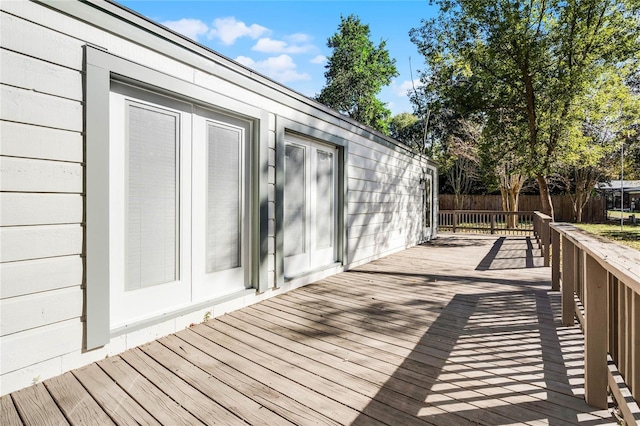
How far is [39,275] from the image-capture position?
1.95 meters

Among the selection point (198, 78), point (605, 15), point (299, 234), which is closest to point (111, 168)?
point (198, 78)

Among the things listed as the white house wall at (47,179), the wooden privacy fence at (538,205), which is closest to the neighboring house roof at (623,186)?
the wooden privacy fence at (538,205)

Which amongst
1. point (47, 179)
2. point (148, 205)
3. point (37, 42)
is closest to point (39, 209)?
point (47, 179)

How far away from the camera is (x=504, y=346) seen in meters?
2.54

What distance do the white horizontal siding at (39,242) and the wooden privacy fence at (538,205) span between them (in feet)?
62.2

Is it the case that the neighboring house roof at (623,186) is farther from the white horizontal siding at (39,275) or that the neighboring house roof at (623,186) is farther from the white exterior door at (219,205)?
the white horizontal siding at (39,275)

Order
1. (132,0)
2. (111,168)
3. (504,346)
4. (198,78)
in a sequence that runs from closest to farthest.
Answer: (111,168) < (504,346) < (198,78) < (132,0)

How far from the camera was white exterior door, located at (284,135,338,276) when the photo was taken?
416cm

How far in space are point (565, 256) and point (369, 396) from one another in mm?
2154

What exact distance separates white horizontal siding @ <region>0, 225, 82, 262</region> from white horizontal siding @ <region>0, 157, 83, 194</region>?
8.2 inches

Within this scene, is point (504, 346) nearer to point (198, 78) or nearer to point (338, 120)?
point (198, 78)

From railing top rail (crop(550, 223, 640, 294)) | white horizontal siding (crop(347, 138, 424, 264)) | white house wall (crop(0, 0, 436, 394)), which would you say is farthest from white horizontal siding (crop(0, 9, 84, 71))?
white horizontal siding (crop(347, 138, 424, 264))

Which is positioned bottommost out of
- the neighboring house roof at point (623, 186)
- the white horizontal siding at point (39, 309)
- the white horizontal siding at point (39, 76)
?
the white horizontal siding at point (39, 309)

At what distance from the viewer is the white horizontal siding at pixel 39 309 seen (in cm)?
183
